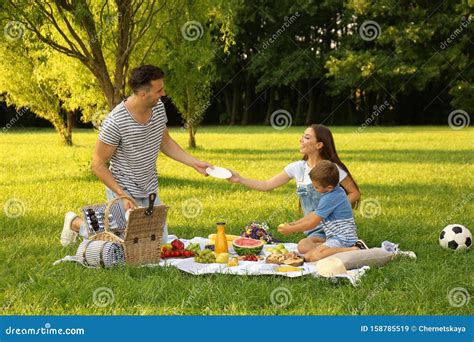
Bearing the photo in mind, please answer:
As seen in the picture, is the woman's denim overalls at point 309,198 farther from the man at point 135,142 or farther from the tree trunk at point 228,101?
the tree trunk at point 228,101

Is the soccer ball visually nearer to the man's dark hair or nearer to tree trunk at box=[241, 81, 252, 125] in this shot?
the man's dark hair

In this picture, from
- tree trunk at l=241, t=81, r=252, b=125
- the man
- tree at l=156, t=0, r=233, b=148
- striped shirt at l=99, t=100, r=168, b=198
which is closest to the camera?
the man

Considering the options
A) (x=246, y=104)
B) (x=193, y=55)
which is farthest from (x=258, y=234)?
(x=246, y=104)

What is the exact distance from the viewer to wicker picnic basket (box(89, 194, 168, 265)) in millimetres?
5820

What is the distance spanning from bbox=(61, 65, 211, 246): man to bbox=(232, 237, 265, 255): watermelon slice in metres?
0.82

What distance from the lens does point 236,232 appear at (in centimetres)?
771

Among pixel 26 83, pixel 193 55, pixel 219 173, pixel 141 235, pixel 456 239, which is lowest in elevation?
pixel 26 83

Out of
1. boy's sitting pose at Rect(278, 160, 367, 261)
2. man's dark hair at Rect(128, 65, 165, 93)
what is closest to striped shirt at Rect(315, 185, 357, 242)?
boy's sitting pose at Rect(278, 160, 367, 261)

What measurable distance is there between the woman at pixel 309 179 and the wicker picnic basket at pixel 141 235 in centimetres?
112

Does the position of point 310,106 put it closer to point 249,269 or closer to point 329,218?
point 329,218

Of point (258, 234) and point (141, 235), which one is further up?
point (141, 235)

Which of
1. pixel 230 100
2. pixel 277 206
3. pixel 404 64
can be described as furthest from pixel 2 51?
pixel 230 100

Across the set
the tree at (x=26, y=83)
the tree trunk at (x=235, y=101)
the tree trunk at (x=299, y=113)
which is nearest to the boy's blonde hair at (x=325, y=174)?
the tree at (x=26, y=83)

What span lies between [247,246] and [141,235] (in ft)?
3.67
